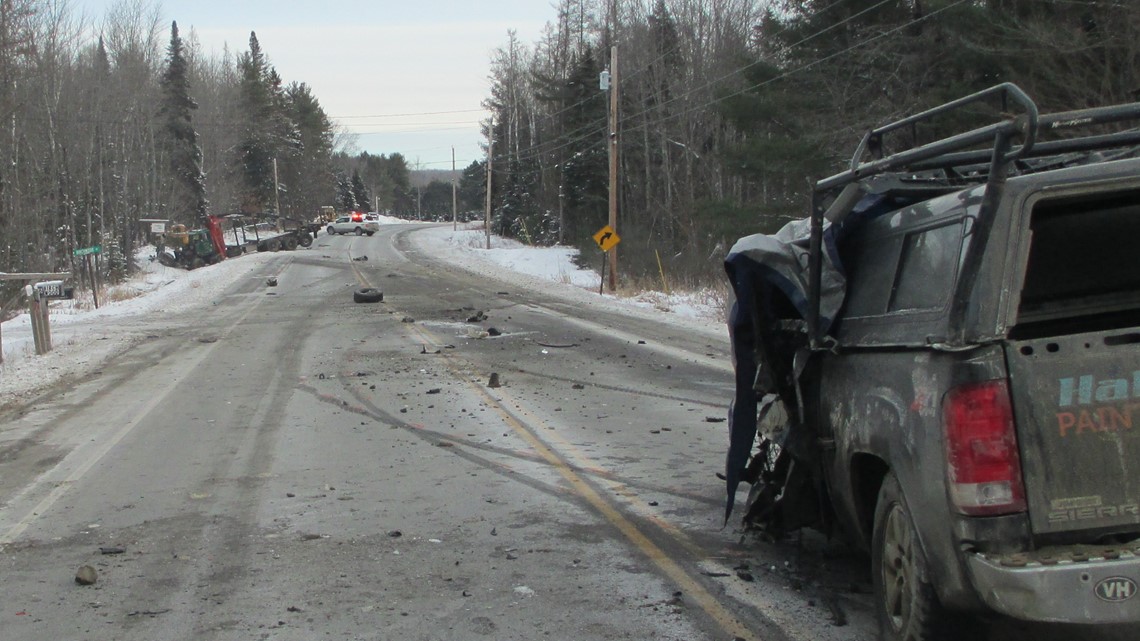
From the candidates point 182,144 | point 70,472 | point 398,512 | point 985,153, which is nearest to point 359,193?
point 182,144

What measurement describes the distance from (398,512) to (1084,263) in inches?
188

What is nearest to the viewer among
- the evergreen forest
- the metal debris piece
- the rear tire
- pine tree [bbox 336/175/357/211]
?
the rear tire

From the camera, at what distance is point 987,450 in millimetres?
3613

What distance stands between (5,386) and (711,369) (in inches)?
391

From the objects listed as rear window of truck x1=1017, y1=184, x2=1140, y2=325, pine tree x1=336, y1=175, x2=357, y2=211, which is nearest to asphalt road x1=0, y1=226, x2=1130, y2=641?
rear window of truck x1=1017, y1=184, x2=1140, y2=325

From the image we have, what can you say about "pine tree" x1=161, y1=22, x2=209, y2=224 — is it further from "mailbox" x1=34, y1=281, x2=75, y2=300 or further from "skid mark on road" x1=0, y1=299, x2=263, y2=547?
"skid mark on road" x1=0, y1=299, x2=263, y2=547

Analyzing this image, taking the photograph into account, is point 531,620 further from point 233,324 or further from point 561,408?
point 233,324

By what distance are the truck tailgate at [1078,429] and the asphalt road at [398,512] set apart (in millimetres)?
1217

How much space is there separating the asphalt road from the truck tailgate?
122 centimetres

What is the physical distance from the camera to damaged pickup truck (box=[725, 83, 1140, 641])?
3.61m

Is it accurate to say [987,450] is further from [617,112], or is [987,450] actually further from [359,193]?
[359,193]

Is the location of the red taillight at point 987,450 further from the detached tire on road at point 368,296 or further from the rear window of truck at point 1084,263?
the detached tire on road at point 368,296

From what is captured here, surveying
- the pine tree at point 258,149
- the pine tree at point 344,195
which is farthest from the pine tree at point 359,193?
the pine tree at point 258,149

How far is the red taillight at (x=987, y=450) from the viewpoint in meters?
3.61
